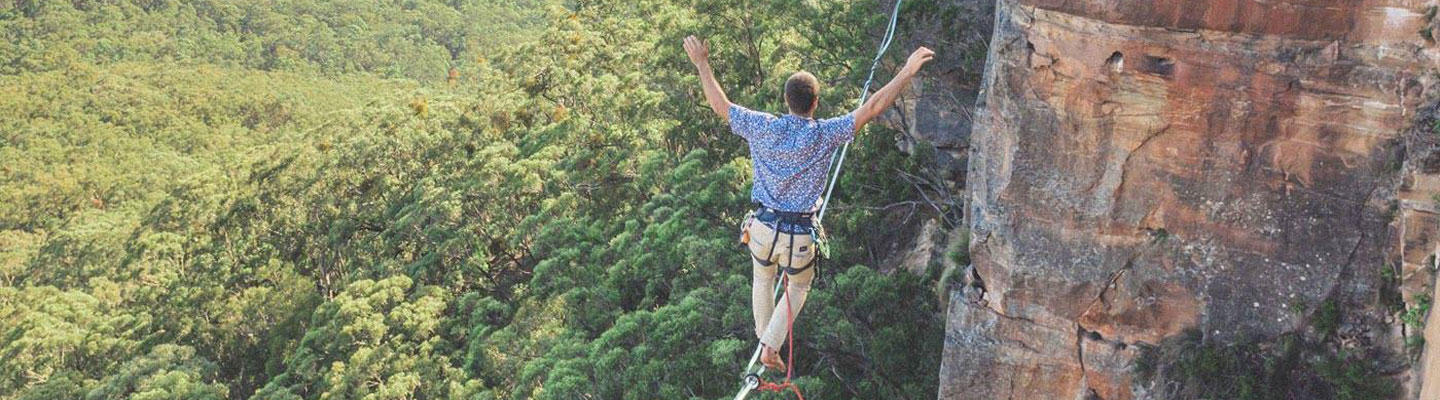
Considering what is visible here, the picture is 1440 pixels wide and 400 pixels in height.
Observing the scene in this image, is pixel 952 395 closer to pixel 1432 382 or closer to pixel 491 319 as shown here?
pixel 1432 382

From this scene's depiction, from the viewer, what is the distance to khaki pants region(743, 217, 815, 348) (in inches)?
298

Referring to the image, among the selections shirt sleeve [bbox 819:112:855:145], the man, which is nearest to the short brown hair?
the man

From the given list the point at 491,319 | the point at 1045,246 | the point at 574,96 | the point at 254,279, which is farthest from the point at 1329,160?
the point at 254,279

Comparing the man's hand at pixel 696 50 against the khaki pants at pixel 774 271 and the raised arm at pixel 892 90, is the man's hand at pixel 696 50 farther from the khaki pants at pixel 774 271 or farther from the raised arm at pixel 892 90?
the khaki pants at pixel 774 271

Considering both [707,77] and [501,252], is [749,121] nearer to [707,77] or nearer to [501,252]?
[707,77]

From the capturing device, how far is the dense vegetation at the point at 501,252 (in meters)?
16.2

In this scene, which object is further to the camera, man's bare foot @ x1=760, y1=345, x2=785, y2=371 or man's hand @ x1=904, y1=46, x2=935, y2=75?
man's bare foot @ x1=760, y1=345, x2=785, y2=371

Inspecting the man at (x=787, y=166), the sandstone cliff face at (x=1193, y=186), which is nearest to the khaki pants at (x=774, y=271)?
the man at (x=787, y=166)

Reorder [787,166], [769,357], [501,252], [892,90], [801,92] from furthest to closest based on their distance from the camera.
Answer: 1. [501,252]
2. [769,357]
3. [787,166]
4. [801,92]
5. [892,90]

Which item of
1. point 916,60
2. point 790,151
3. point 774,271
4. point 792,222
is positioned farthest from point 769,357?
point 916,60

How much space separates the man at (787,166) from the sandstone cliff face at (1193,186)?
2.71m

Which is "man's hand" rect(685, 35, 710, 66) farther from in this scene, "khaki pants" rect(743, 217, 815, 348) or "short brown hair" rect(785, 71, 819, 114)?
"khaki pants" rect(743, 217, 815, 348)

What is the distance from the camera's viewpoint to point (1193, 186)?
948 cm

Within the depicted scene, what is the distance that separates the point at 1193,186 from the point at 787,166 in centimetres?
348
